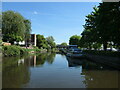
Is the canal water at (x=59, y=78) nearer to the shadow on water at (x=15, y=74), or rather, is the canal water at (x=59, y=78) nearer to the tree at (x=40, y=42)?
the shadow on water at (x=15, y=74)

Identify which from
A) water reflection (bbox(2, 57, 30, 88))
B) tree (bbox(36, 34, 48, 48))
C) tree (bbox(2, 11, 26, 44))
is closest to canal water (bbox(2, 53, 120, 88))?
water reflection (bbox(2, 57, 30, 88))

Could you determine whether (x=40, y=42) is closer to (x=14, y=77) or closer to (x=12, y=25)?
(x=12, y=25)

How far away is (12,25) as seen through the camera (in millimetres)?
39344

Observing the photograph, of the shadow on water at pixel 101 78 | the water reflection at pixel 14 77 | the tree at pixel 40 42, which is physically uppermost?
the tree at pixel 40 42

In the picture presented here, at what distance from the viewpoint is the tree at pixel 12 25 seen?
127 feet

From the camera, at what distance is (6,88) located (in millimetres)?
7238

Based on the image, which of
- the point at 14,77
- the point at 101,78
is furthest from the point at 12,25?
the point at 101,78

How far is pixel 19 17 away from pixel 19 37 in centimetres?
573

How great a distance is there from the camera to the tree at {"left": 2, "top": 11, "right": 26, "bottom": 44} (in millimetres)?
38844

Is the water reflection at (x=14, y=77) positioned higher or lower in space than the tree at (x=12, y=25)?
lower

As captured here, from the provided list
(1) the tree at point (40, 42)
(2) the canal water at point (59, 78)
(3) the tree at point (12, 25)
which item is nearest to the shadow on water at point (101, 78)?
(2) the canal water at point (59, 78)

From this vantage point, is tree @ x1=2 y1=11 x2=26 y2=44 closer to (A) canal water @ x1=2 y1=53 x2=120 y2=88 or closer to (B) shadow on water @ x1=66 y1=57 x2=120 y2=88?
(A) canal water @ x1=2 y1=53 x2=120 y2=88

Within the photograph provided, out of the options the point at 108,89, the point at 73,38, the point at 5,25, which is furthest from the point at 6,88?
the point at 73,38

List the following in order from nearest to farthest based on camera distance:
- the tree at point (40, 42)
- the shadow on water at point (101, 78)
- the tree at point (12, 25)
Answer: the shadow on water at point (101, 78)
the tree at point (12, 25)
the tree at point (40, 42)
